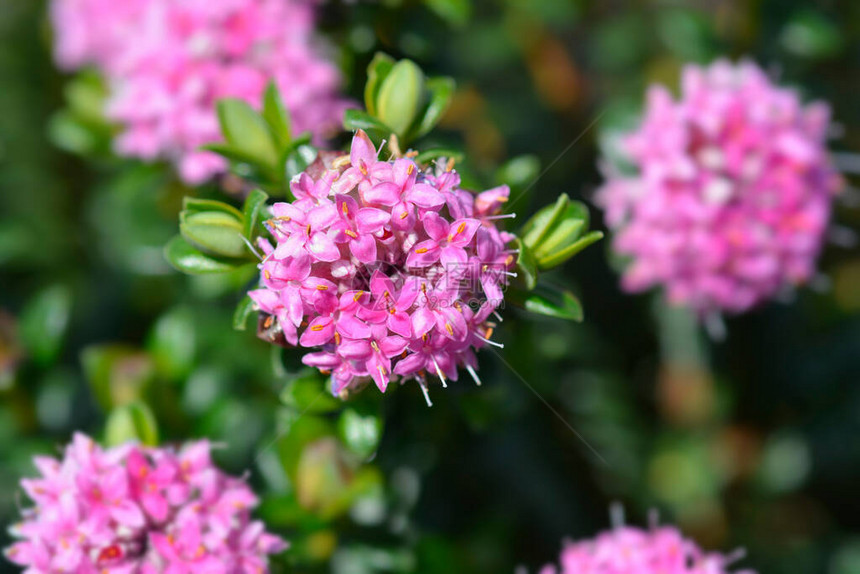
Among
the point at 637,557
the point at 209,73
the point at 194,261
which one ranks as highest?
the point at 209,73

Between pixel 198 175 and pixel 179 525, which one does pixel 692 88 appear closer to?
pixel 198 175

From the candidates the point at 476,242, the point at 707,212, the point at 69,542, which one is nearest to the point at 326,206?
the point at 476,242

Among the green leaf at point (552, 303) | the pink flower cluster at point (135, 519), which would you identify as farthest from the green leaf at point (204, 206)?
the green leaf at point (552, 303)

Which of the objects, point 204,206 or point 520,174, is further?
point 520,174

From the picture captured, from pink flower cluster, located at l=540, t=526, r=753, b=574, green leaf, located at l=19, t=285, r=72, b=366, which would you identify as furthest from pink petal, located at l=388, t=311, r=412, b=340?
green leaf, located at l=19, t=285, r=72, b=366

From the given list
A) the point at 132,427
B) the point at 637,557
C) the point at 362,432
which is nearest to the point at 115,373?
the point at 132,427

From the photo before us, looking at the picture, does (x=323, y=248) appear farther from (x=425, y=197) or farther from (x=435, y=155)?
(x=435, y=155)
